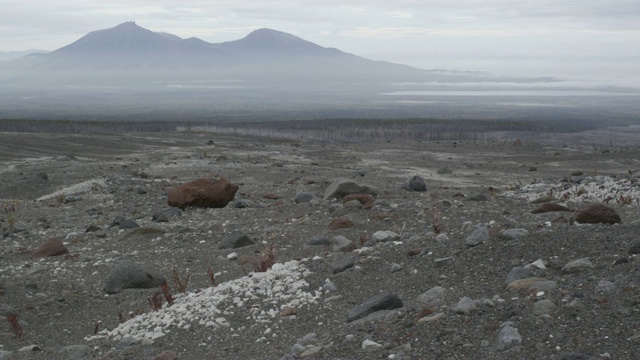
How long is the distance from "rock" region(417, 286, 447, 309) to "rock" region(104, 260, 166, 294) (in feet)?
13.0

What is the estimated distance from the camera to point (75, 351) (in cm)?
756

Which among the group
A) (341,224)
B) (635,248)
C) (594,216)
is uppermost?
→ (635,248)

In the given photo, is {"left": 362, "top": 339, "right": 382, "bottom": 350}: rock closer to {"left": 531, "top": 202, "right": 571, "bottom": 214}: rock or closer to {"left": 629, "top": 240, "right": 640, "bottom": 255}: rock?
{"left": 629, "top": 240, "right": 640, "bottom": 255}: rock

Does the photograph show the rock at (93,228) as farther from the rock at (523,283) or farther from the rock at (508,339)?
the rock at (508,339)

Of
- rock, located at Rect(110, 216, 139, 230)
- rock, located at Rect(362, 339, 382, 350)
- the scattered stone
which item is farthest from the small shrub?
rock, located at Rect(110, 216, 139, 230)

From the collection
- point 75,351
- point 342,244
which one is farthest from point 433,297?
point 75,351

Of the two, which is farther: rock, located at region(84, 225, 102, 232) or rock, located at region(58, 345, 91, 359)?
rock, located at region(84, 225, 102, 232)

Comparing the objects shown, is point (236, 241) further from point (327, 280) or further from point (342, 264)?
point (327, 280)

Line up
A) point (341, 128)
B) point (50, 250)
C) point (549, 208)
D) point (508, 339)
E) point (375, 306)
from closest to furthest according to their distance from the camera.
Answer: point (508, 339) → point (375, 306) → point (50, 250) → point (549, 208) → point (341, 128)

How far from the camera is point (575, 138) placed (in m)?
88.3

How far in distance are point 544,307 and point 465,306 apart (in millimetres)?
671

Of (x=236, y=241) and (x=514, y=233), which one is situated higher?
(x=514, y=233)

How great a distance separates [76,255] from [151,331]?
181 inches

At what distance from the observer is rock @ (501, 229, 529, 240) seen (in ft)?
29.5
